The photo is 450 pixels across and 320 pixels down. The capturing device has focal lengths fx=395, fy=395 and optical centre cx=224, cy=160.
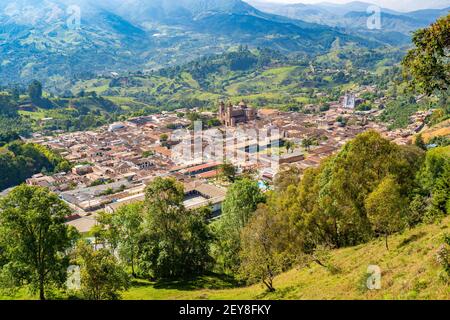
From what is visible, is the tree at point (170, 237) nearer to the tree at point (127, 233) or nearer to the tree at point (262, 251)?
the tree at point (127, 233)

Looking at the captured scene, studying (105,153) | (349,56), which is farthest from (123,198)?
(349,56)

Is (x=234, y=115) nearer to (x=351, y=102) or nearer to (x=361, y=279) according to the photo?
(x=351, y=102)

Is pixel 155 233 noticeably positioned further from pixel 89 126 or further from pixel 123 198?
pixel 89 126

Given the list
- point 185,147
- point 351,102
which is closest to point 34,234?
point 185,147

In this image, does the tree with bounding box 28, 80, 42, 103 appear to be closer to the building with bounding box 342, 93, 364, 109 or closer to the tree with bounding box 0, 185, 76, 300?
the building with bounding box 342, 93, 364, 109

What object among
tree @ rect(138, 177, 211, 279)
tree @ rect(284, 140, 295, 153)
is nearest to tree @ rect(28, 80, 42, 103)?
tree @ rect(284, 140, 295, 153)
